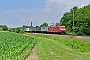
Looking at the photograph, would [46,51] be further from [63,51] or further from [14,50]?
[14,50]

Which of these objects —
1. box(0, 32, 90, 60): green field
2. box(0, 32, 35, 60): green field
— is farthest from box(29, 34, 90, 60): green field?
box(0, 32, 35, 60): green field

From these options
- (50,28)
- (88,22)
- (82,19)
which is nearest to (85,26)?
(88,22)

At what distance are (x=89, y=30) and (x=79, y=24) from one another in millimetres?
9679

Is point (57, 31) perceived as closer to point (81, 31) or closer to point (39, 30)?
point (81, 31)

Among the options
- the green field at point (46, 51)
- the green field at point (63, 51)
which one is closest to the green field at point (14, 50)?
the green field at point (46, 51)

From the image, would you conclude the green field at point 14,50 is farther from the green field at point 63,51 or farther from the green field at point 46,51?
the green field at point 63,51

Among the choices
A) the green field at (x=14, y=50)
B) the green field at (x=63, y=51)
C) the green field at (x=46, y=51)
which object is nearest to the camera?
the green field at (x=14, y=50)

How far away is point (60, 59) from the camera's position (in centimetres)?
1563

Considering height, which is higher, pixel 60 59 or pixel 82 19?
pixel 82 19

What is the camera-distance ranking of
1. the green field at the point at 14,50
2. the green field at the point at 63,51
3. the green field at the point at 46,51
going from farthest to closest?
the green field at the point at 63,51, the green field at the point at 46,51, the green field at the point at 14,50

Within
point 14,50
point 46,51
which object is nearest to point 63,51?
point 46,51

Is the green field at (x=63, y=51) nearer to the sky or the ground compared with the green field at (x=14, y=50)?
nearer to the ground

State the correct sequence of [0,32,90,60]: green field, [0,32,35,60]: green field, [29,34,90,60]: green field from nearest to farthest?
[0,32,35,60]: green field < [0,32,90,60]: green field < [29,34,90,60]: green field

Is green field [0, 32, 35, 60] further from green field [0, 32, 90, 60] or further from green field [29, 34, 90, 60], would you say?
green field [29, 34, 90, 60]
